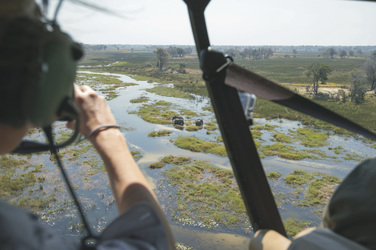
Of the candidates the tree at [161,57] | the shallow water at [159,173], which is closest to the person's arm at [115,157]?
the shallow water at [159,173]

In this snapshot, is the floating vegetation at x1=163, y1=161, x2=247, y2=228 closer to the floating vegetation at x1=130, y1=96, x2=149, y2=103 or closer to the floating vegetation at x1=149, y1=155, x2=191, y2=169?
the floating vegetation at x1=149, y1=155, x2=191, y2=169

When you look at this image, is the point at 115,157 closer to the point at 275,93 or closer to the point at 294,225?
the point at 275,93

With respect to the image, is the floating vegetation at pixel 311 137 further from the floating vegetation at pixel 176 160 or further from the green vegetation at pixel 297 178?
the floating vegetation at pixel 176 160

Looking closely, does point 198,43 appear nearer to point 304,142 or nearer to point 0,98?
point 0,98

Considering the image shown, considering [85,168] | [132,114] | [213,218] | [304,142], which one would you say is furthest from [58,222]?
[304,142]

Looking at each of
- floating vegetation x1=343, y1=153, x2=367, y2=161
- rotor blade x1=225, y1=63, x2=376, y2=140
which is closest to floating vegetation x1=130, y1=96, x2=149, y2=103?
floating vegetation x1=343, y1=153, x2=367, y2=161
